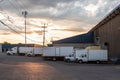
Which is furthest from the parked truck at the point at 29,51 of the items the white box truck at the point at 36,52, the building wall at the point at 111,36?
the building wall at the point at 111,36

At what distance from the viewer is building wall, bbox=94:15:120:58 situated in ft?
194

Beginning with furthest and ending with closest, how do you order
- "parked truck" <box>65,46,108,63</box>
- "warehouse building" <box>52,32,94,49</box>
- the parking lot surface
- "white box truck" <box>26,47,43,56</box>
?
"white box truck" <box>26,47,43,56</box>, "warehouse building" <box>52,32,94,49</box>, "parked truck" <box>65,46,108,63</box>, the parking lot surface

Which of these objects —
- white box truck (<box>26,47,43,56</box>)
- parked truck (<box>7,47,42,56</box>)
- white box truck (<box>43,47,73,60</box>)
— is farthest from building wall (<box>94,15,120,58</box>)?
parked truck (<box>7,47,42,56</box>)

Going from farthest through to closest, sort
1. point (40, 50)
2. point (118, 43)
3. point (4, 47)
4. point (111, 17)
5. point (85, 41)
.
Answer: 1. point (4, 47)
2. point (40, 50)
3. point (85, 41)
4. point (111, 17)
5. point (118, 43)

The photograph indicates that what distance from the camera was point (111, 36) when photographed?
6366cm

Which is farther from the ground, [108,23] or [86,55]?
[108,23]

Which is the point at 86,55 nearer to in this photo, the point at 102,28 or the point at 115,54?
the point at 115,54

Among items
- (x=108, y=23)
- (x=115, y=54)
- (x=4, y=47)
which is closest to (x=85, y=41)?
(x=108, y=23)

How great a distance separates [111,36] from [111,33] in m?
0.59

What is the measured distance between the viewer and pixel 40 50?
101 m

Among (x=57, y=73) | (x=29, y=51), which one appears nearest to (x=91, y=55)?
(x=57, y=73)

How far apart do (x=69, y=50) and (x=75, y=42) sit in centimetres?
1791

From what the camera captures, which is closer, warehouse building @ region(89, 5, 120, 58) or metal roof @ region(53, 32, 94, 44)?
warehouse building @ region(89, 5, 120, 58)

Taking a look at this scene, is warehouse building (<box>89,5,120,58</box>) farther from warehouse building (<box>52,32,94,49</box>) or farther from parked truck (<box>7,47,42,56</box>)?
parked truck (<box>7,47,42,56</box>)
